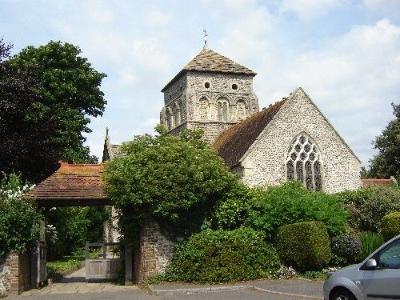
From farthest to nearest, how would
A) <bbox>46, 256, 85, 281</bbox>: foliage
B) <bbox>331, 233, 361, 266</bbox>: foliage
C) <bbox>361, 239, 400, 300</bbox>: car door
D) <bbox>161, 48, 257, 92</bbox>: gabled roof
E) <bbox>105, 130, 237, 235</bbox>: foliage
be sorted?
<bbox>161, 48, 257, 92</bbox>: gabled roof, <bbox>46, 256, 85, 281</bbox>: foliage, <bbox>331, 233, 361, 266</bbox>: foliage, <bbox>105, 130, 237, 235</bbox>: foliage, <bbox>361, 239, 400, 300</bbox>: car door

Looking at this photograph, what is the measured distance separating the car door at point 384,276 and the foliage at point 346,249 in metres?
8.75

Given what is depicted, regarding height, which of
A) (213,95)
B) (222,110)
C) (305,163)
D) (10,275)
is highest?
(213,95)

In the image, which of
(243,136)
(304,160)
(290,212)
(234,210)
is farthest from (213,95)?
(290,212)

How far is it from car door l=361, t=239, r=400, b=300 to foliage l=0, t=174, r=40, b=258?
408 inches

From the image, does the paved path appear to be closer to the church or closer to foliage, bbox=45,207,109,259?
the church

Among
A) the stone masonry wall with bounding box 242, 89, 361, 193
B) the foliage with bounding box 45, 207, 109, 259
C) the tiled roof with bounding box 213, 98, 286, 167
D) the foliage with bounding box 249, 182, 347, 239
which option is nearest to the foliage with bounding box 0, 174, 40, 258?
the foliage with bounding box 249, 182, 347, 239

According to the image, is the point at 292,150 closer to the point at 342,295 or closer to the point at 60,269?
the point at 60,269

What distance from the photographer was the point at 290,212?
17.6 m

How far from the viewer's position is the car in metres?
8.21

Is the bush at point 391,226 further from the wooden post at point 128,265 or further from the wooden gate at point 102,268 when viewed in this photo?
the wooden gate at point 102,268

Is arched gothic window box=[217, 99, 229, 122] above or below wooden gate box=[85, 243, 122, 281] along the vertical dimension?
above

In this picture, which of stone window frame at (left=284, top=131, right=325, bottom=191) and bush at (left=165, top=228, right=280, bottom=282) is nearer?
bush at (left=165, top=228, right=280, bottom=282)

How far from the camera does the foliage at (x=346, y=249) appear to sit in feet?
56.2

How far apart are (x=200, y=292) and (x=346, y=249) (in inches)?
212
